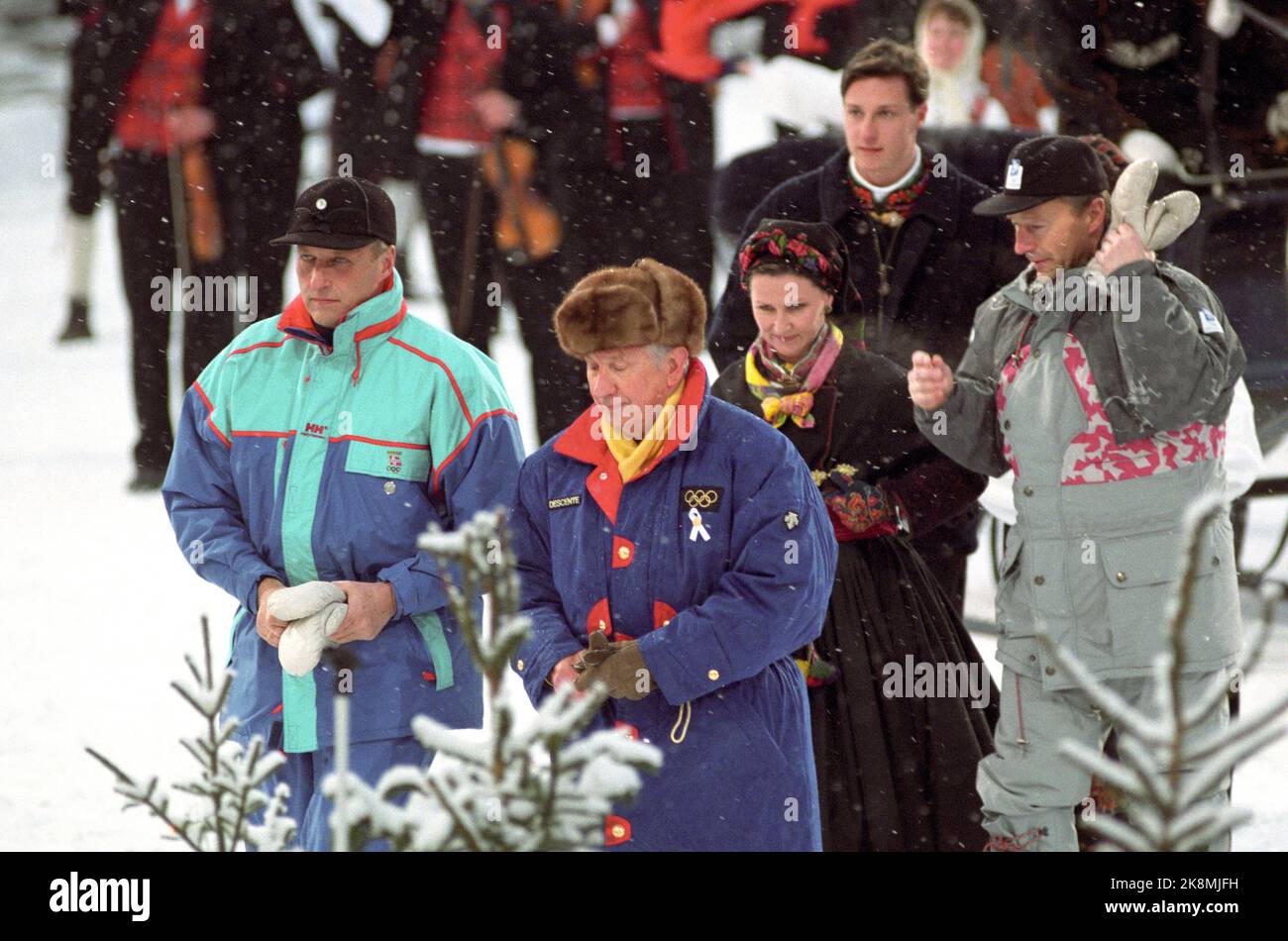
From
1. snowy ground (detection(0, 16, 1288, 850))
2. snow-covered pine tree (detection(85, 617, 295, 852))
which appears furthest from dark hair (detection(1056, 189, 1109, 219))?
snow-covered pine tree (detection(85, 617, 295, 852))

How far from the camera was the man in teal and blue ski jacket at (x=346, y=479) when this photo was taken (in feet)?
11.6

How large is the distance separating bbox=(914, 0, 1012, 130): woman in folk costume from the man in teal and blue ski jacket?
392 centimetres

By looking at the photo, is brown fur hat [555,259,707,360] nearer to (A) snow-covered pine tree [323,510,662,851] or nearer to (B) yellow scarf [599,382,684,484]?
(B) yellow scarf [599,382,684,484]

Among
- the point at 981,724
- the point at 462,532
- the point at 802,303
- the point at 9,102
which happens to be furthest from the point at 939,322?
the point at 9,102

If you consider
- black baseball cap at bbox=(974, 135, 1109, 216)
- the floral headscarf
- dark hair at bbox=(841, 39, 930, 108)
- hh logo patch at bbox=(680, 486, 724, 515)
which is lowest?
hh logo patch at bbox=(680, 486, 724, 515)

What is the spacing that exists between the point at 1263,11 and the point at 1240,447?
2890mm

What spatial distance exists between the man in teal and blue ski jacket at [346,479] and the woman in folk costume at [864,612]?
67cm

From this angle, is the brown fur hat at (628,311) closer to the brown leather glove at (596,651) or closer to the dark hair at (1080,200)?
the brown leather glove at (596,651)

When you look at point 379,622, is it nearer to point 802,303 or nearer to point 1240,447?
point 802,303

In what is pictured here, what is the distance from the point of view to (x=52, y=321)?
454 inches

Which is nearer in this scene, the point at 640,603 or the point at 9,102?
the point at 640,603

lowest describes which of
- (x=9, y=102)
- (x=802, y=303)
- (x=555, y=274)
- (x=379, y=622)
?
(x=379, y=622)

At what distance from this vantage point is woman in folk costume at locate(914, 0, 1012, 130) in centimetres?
726

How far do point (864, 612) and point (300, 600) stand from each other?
1.25m
